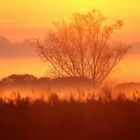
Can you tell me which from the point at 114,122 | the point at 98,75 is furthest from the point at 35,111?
the point at 98,75

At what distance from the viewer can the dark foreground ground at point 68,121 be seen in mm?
14422

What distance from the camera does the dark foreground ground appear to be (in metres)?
14.4

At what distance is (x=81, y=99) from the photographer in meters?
16.7

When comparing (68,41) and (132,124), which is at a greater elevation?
(68,41)

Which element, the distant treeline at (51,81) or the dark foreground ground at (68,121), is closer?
the dark foreground ground at (68,121)

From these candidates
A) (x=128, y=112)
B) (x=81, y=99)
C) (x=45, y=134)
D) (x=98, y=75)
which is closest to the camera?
(x=45, y=134)

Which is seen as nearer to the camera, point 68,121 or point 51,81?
point 68,121

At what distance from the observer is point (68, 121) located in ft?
48.5

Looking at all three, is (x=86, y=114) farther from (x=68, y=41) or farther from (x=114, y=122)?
(x=68, y=41)

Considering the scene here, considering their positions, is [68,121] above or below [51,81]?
below

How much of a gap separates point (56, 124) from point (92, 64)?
160ft

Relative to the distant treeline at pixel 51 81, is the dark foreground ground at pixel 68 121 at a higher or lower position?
lower

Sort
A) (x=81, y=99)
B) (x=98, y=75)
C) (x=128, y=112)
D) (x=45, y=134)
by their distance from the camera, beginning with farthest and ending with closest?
(x=98, y=75) < (x=81, y=99) < (x=128, y=112) < (x=45, y=134)

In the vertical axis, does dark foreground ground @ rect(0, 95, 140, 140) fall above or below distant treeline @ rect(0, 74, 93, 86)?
below
